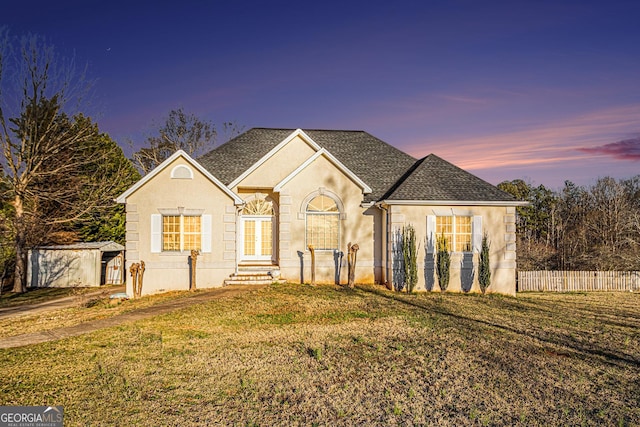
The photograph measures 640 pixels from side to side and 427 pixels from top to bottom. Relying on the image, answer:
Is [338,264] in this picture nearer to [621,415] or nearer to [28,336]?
[28,336]

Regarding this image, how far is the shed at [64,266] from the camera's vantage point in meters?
23.9

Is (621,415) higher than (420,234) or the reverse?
the reverse

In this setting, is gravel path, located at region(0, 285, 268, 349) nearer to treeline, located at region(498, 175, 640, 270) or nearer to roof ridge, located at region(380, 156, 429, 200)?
roof ridge, located at region(380, 156, 429, 200)

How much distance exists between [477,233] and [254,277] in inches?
373

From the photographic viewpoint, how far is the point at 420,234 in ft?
61.9

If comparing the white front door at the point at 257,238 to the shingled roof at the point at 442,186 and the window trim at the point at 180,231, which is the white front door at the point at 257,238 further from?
the shingled roof at the point at 442,186

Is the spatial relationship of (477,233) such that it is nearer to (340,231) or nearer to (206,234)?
(340,231)

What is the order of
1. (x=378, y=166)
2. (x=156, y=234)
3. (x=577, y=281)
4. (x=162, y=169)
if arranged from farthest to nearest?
1. (x=577, y=281)
2. (x=378, y=166)
3. (x=162, y=169)
4. (x=156, y=234)

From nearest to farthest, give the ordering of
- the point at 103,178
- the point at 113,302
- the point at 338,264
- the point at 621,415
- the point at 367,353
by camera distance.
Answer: the point at 621,415, the point at 367,353, the point at 113,302, the point at 338,264, the point at 103,178

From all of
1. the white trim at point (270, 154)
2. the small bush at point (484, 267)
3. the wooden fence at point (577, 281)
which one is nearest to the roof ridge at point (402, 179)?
the white trim at point (270, 154)

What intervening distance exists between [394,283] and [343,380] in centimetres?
1134

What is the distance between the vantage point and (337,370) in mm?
8125

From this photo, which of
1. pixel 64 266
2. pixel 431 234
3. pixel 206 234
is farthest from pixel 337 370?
pixel 64 266

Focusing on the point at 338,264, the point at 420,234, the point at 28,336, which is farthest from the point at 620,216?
the point at 28,336
